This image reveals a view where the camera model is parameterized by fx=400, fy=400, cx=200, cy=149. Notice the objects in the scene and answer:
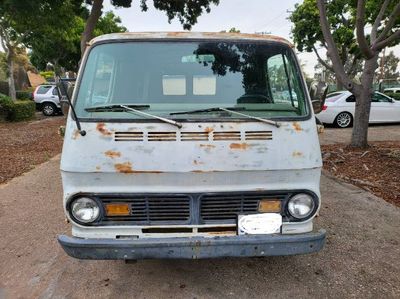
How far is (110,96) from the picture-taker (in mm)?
3311

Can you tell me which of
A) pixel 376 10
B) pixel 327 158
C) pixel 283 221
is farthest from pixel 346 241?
pixel 376 10

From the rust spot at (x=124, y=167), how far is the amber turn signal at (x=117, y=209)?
259 mm

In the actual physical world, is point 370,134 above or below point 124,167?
below

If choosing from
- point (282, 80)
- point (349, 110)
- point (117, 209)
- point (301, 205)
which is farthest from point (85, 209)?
point (349, 110)

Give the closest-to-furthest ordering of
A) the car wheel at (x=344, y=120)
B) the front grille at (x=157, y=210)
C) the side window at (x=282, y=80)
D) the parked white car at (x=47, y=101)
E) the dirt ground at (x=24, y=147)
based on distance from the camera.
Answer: the front grille at (x=157, y=210)
the side window at (x=282, y=80)
the dirt ground at (x=24, y=147)
the car wheel at (x=344, y=120)
the parked white car at (x=47, y=101)

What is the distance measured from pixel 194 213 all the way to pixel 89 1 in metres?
13.3

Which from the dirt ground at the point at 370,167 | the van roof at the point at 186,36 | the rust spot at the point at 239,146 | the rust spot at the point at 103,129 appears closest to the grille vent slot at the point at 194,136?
the rust spot at the point at 239,146

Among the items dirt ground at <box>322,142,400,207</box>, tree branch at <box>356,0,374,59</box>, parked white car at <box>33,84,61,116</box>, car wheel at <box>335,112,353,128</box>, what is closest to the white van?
dirt ground at <box>322,142,400,207</box>

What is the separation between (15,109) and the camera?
1666 centimetres

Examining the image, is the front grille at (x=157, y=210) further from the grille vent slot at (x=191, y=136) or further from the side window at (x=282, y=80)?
the side window at (x=282, y=80)

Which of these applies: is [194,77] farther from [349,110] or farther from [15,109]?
[15,109]

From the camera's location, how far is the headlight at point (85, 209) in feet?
9.61

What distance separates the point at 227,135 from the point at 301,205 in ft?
2.55

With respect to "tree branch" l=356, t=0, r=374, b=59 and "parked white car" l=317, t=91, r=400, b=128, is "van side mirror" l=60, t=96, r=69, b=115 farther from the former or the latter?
"parked white car" l=317, t=91, r=400, b=128
